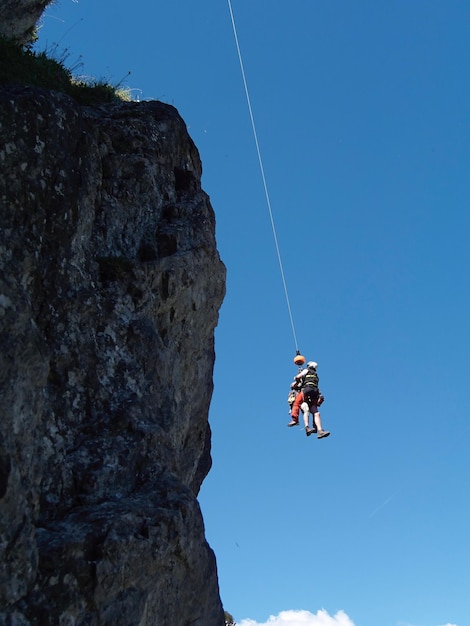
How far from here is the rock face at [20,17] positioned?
50.8ft

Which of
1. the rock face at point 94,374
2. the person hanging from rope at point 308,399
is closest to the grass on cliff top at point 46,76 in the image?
the rock face at point 94,374

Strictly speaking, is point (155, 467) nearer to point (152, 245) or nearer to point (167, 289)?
point (167, 289)

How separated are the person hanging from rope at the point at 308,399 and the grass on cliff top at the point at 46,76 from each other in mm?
8082

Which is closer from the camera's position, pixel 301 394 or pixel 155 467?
pixel 155 467

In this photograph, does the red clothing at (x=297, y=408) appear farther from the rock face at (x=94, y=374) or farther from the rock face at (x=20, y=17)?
the rock face at (x=20, y=17)

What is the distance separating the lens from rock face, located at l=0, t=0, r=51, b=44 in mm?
15477

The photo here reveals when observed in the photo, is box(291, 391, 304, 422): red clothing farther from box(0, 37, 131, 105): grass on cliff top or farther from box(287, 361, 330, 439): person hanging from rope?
box(0, 37, 131, 105): grass on cliff top

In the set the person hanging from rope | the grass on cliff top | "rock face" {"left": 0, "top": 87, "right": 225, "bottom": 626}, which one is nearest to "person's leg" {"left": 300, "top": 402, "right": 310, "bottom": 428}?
the person hanging from rope

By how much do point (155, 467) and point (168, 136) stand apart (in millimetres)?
7116

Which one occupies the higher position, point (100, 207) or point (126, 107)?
point (126, 107)

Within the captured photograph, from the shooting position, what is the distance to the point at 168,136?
13.7 meters

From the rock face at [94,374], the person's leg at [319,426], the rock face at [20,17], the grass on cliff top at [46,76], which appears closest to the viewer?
the rock face at [94,374]

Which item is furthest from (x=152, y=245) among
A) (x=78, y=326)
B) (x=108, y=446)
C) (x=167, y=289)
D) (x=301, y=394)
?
(x=301, y=394)

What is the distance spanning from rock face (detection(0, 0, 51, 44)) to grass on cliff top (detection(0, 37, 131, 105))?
1638mm
